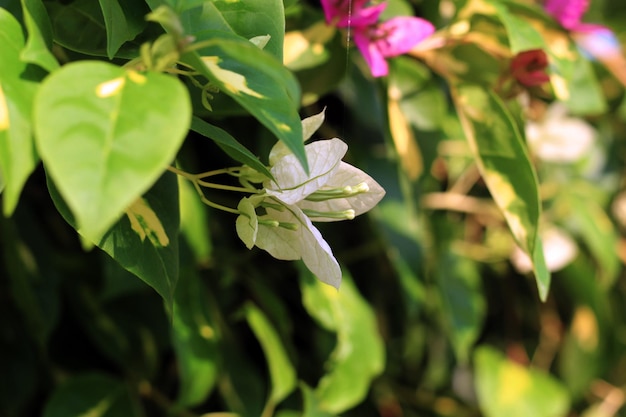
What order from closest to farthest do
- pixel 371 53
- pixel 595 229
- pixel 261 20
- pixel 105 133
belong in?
1. pixel 105 133
2. pixel 261 20
3. pixel 371 53
4. pixel 595 229

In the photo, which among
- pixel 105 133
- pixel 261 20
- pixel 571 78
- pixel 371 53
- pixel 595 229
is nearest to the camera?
pixel 105 133

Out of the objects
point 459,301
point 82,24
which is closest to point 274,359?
point 459,301

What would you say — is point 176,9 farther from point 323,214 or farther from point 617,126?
point 617,126

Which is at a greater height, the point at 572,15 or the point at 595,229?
the point at 572,15

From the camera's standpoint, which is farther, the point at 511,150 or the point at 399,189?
Answer: the point at 399,189

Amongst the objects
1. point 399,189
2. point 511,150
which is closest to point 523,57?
point 511,150

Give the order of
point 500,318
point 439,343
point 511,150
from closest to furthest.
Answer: point 511,150 → point 439,343 → point 500,318

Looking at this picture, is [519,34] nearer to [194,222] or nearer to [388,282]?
[194,222]

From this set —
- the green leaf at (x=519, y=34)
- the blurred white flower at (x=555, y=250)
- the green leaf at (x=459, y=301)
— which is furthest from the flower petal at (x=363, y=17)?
the blurred white flower at (x=555, y=250)

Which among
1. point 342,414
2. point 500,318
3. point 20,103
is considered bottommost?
point 500,318
